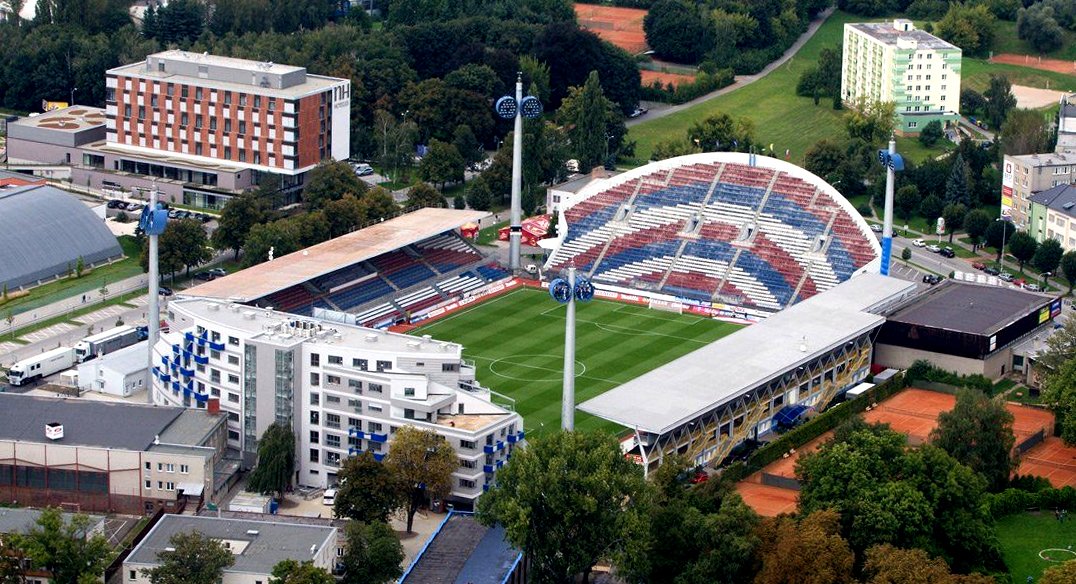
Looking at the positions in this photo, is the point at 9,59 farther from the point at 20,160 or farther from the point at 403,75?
the point at 403,75

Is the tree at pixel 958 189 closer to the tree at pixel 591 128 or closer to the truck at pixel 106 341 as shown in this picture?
the tree at pixel 591 128

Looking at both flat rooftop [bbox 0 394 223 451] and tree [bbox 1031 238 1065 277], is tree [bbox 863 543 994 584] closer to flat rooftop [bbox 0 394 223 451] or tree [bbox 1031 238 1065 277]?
flat rooftop [bbox 0 394 223 451]

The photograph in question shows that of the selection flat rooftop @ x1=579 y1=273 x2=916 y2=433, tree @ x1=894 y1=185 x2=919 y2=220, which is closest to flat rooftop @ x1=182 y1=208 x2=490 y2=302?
flat rooftop @ x1=579 y1=273 x2=916 y2=433

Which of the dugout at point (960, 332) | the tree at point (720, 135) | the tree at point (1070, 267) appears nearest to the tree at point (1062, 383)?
the dugout at point (960, 332)

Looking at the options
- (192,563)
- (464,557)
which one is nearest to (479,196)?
(464,557)

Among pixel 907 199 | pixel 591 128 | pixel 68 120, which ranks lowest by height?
pixel 907 199

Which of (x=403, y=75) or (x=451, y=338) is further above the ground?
(x=403, y=75)

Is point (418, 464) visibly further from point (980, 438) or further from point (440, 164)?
point (440, 164)

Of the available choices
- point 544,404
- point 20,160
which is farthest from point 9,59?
point 544,404
